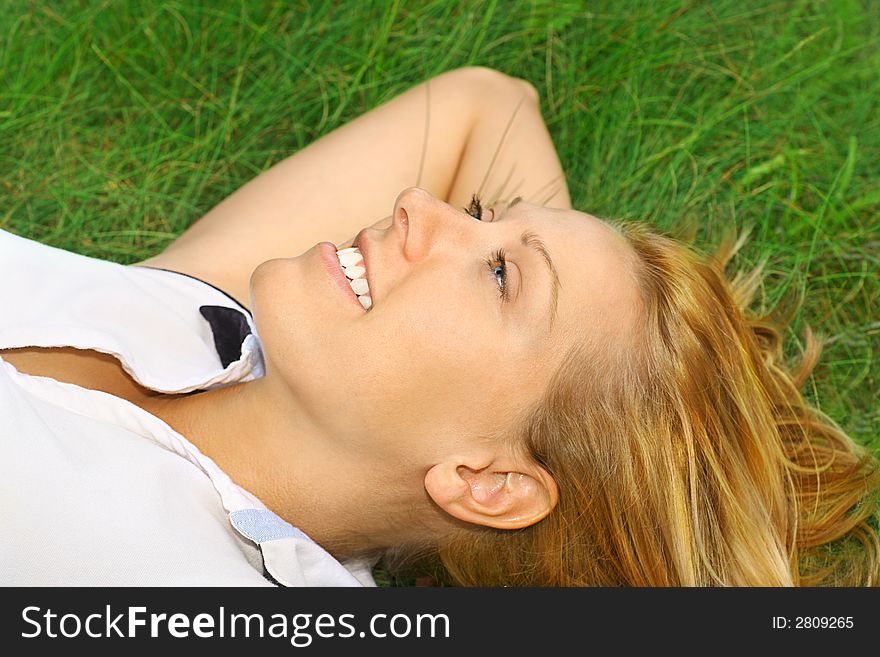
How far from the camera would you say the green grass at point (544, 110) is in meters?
3.25

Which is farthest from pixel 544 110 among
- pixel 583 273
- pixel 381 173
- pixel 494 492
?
pixel 494 492

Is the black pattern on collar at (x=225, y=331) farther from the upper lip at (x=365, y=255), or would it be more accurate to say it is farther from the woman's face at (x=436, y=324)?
the upper lip at (x=365, y=255)

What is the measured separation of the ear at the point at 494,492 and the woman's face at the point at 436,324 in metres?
0.06

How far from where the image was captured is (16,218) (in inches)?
126

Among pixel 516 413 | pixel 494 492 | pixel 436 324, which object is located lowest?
pixel 494 492

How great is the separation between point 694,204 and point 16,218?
246cm

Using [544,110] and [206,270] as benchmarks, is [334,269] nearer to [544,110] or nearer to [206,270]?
[206,270]

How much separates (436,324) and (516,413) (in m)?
0.29

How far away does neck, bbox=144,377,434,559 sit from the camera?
2143mm

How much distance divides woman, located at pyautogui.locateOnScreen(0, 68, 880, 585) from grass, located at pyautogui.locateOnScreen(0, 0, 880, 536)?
2.57 ft

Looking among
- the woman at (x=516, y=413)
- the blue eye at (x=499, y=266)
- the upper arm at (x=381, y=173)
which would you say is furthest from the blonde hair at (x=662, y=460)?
the upper arm at (x=381, y=173)


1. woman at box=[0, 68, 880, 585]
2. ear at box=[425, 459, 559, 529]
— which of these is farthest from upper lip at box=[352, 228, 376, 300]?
ear at box=[425, 459, 559, 529]

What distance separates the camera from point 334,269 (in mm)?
2068
